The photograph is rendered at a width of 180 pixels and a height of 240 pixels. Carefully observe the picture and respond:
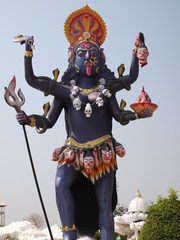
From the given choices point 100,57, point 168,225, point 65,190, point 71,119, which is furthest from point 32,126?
point 168,225

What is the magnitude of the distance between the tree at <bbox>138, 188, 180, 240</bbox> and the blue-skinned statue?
2730mm

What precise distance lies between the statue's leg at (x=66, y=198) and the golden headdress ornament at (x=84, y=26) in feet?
5.11

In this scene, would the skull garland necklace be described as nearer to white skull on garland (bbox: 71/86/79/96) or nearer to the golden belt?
white skull on garland (bbox: 71/86/79/96)

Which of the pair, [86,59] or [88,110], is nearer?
[88,110]

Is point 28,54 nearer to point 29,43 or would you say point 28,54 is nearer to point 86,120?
point 29,43

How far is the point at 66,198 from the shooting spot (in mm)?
5023

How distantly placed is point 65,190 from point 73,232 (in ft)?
1.51

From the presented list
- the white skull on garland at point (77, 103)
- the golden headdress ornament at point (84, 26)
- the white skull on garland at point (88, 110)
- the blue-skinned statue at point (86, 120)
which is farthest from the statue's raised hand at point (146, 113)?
the golden headdress ornament at point (84, 26)

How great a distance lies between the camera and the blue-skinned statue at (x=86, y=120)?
5.06m

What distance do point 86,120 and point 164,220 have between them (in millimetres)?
3499

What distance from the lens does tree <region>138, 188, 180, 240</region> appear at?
7.78 meters

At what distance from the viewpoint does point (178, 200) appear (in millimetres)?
8203

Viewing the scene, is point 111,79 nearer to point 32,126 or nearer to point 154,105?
point 154,105

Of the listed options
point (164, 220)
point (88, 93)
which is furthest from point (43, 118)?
point (164, 220)
